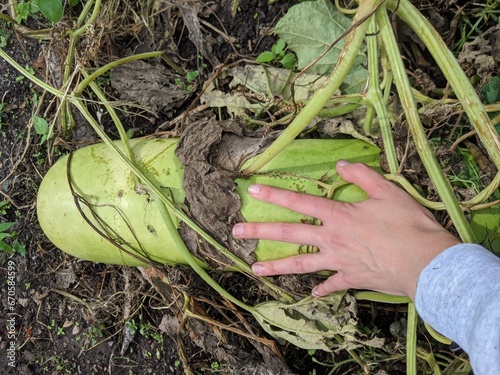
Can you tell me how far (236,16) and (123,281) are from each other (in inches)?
44.6

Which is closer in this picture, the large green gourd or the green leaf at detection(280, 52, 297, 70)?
the large green gourd

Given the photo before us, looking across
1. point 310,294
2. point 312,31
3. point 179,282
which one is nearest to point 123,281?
point 179,282

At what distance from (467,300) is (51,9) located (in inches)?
61.2

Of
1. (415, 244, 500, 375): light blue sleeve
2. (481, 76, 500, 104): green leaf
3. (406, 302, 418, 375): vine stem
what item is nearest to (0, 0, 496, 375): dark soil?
(406, 302, 418, 375): vine stem

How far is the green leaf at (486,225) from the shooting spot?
1.36 meters

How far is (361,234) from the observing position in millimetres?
1304

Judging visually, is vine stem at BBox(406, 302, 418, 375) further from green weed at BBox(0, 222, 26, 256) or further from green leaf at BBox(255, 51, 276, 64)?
green weed at BBox(0, 222, 26, 256)

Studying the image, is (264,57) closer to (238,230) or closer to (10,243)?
(238,230)

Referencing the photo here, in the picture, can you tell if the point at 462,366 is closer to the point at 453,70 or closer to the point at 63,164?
the point at 453,70

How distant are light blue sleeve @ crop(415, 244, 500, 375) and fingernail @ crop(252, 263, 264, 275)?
1.59 ft

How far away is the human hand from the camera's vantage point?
4.02 feet

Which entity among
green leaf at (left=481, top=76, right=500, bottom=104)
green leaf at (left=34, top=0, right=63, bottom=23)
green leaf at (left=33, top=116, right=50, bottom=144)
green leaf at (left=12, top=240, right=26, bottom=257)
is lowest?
green leaf at (left=12, top=240, right=26, bottom=257)

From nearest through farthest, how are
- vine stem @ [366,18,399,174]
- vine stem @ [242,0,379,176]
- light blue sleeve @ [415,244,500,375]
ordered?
light blue sleeve @ [415,244,500,375] < vine stem @ [242,0,379,176] < vine stem @ [366,18,399,174]

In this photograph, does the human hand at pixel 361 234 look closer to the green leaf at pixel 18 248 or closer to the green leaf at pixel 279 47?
the green leaf at pixel 279 47
